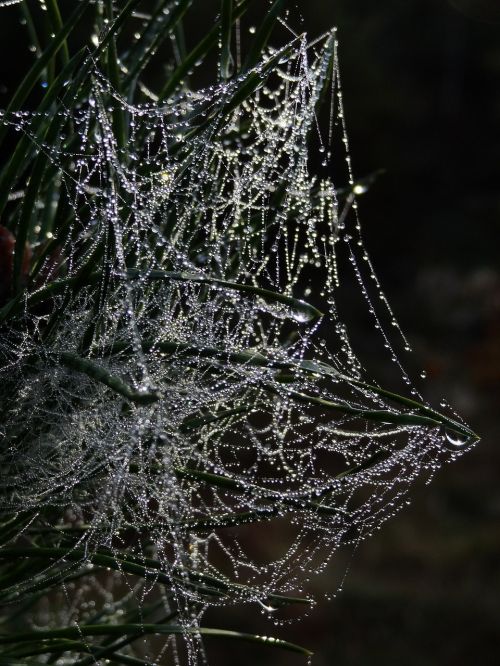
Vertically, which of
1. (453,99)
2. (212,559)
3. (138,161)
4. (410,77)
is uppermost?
(453,99)

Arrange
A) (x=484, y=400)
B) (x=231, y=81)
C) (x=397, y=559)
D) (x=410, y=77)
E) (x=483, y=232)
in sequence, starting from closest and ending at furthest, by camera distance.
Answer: (x=231, y=81), (x=397, y=559), (x=484, y=400), (x=483, y=232), (x=410, y=77)

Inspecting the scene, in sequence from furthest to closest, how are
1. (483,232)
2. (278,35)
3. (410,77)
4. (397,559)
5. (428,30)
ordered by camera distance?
(428,30) → (410,77) → (483,232) → (278,35) → (397,559)

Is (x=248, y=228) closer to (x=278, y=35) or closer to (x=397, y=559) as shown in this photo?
(x=397, y=559)

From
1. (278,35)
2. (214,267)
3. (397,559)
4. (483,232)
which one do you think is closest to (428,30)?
(483,232)

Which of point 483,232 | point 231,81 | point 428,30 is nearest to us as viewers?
point 231,81

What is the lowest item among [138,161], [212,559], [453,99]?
[138,161]

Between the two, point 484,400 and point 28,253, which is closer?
point 28,253

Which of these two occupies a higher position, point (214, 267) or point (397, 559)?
point (397, 559)

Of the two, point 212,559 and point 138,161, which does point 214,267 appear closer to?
point 138,161

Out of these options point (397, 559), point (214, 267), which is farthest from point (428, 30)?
point (214, 267)
